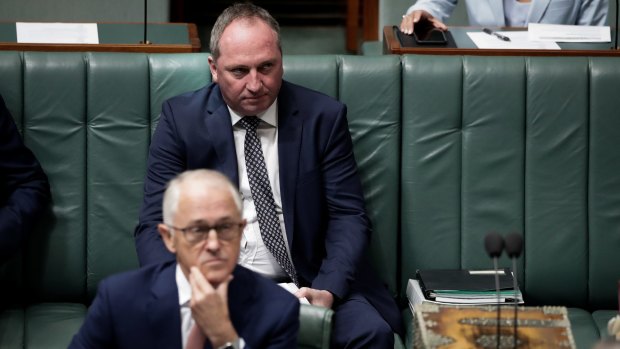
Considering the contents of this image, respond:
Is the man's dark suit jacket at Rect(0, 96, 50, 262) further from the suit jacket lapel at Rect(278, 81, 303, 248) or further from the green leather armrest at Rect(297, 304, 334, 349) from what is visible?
the green leather armrest at Rect(297, 304, 334, 349)

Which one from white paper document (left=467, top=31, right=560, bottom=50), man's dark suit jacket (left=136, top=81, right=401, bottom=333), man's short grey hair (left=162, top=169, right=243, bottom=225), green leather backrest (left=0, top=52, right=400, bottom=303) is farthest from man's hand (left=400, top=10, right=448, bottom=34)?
man's short grey hair (left=162, top=169, right=243, bottom=225)

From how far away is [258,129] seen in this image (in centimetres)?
310

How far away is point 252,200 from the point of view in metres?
3.05

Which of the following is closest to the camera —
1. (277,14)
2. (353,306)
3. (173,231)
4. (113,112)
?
(173,231)

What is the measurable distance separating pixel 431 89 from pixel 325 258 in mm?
616

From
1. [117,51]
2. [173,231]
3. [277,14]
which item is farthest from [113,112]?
[277,14]

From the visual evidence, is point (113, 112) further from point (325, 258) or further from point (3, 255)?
point (325, 258)

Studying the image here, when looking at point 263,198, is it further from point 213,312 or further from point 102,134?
point 213,312

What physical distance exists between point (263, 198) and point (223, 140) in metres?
0.20

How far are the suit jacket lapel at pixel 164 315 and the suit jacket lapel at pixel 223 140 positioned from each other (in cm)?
81

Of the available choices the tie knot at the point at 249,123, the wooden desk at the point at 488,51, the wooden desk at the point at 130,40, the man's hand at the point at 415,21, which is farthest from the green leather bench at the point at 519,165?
the wooden desk at the point at 130,40

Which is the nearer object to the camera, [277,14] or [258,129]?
[258,129]

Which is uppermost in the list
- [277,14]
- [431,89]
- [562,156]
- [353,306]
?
[277,14]

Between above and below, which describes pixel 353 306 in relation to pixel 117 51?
below
